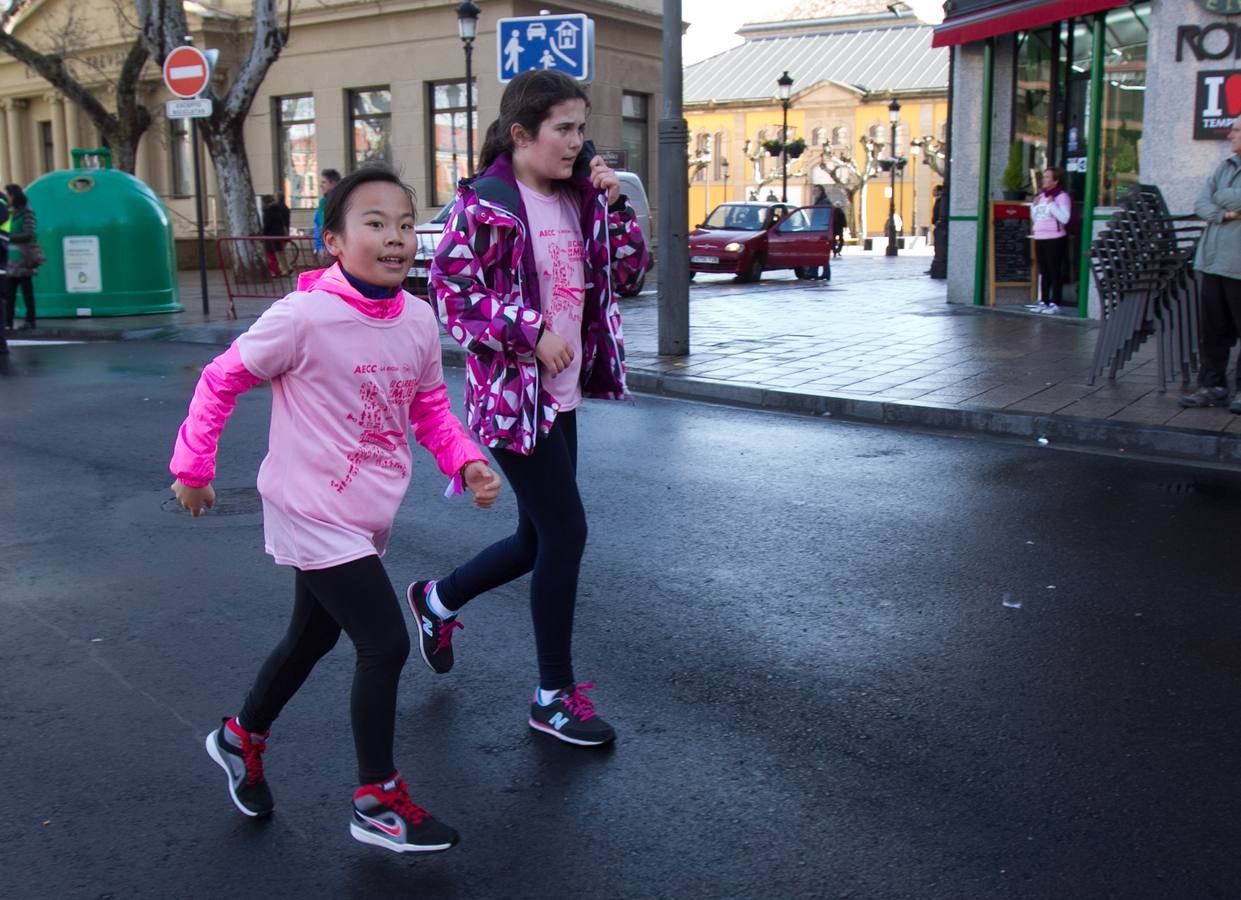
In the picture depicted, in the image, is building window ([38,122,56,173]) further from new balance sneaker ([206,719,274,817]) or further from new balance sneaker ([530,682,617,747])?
new balance sneaker ([206,719,274,817])

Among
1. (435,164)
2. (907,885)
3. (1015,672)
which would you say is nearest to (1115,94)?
(1015,672)

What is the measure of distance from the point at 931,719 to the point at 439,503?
132 inches

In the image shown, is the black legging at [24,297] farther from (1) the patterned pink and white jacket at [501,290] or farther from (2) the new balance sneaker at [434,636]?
(1) the patterned pink and white jacket at [501,290]

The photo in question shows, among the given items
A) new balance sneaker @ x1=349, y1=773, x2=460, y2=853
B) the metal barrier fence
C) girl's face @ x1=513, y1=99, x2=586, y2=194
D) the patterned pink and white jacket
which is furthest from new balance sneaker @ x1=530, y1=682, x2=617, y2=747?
the metal barrier fence

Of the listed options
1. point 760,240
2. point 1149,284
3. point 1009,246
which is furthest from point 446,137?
point 1149,284

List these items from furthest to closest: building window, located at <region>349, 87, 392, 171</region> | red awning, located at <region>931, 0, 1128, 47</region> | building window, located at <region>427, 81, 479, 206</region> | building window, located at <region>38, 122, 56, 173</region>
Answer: building window, located at <region>38, 122, 56, 173</region>
building window, located at <region>349, 87, 392, 171</region>
building window, located at <region>427, 81, 479, 206</region>
red awning, located at <region>931, 0, 1128, 47</region>

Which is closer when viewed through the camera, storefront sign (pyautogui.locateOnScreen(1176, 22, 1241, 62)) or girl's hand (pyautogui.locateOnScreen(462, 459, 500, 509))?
girl's hand (pyautogui.locateOnScreen(462, 459, 500, 509))

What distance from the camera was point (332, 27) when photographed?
29.5 meters

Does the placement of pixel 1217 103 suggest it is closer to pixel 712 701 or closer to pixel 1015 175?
pixel 1015 175

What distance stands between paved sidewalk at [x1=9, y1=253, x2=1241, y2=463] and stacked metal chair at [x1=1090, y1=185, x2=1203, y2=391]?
337 millimetres

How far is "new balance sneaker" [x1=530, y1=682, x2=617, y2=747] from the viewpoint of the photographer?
→ 3.68 meters

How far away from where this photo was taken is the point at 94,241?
1698 centimetres

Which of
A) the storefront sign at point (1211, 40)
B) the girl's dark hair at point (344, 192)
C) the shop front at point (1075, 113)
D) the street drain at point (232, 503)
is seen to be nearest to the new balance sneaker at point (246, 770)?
the girl's dark hair at point (344, 192)

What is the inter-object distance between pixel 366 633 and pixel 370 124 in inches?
1121
